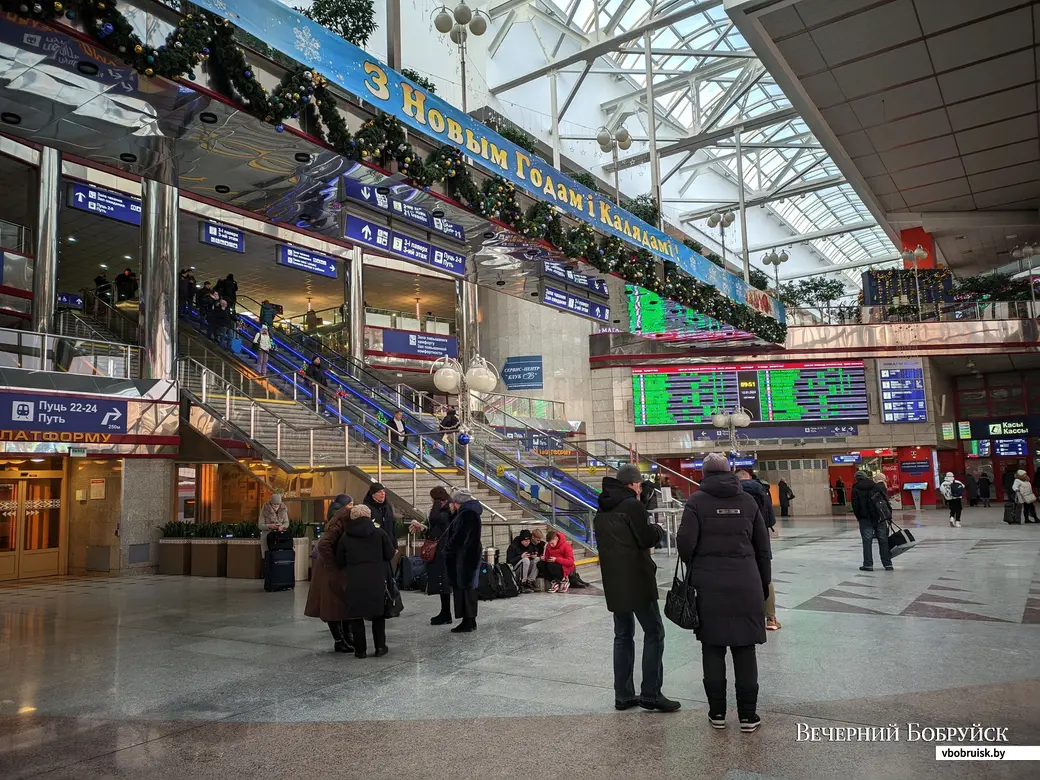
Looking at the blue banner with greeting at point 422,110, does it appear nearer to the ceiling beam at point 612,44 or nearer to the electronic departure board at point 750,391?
the ceiling beam at point 612,44

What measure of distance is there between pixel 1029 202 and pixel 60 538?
21.1 m

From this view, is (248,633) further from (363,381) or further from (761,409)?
(761,409)

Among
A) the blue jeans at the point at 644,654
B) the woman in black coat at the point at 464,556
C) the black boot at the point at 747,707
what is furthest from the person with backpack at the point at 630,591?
the woman in black coat at the point at 464,556

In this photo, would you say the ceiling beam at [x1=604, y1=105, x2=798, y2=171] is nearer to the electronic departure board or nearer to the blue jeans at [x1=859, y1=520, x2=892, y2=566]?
the electronic departure board

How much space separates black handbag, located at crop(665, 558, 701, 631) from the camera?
153 inches

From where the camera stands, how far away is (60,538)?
14.1m

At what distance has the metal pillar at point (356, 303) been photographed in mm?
23266

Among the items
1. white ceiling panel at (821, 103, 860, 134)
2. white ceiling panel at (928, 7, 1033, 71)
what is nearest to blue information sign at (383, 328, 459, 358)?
white ceiling panel at (821, 103, 860, 134)

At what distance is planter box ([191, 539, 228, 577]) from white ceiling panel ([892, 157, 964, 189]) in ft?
47.2

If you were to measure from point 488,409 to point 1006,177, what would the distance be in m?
13.9

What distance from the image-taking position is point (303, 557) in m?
11.1

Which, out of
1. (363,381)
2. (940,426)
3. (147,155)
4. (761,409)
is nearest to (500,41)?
(363,381)

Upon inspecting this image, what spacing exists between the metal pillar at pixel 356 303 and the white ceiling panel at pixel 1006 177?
16.5m

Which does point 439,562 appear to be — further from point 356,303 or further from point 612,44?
point 356,303
